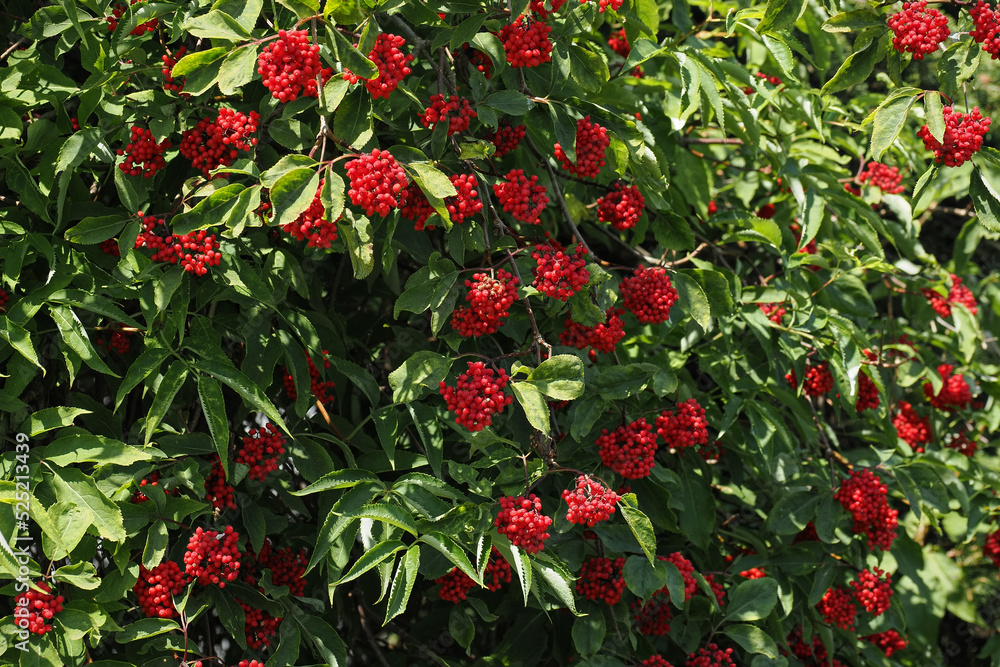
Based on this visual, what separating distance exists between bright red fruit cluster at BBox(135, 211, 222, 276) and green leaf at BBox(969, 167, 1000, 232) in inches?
65.4

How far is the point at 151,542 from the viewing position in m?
1.74

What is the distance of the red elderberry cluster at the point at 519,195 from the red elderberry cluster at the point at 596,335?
26 cm

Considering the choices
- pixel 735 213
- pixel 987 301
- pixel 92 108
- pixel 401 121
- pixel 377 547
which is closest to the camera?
Answer: pixel 377 547

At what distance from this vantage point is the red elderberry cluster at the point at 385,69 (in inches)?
62.1

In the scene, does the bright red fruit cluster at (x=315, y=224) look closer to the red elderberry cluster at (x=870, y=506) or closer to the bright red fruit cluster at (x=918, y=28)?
the bright red fruit cluster at (x=918, y=28)

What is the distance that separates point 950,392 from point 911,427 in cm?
20

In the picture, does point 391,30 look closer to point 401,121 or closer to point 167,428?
point 401,121

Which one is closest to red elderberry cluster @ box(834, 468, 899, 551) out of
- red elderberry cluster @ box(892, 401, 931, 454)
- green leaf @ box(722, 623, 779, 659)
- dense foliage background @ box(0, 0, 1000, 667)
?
dense foliage background @ box(0, 0, 1000, 667)

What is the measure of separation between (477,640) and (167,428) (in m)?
1.21

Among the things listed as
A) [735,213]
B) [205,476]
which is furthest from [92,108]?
[735,213]

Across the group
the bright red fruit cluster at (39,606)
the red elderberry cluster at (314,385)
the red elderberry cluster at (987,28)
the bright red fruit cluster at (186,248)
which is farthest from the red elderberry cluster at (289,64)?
the red elderberry cluster at (987,28)

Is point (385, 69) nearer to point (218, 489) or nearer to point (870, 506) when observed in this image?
point (218, 489)

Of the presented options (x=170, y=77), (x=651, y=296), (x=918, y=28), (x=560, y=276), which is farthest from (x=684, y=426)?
(x=170, y=77)

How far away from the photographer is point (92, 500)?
1.65 meters
